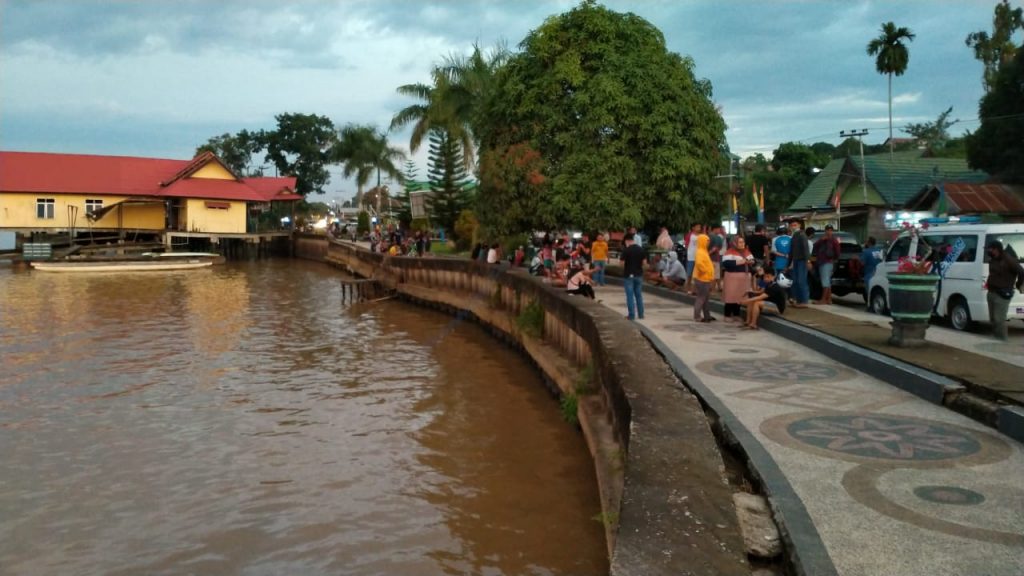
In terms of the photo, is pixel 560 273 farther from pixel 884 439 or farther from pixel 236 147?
pixel 236 147

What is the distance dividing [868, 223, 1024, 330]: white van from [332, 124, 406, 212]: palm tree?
189ft

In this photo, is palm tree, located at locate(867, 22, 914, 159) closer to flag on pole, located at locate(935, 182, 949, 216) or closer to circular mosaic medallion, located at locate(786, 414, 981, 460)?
flag on pole, located at locate(935, 182, 949, 216)

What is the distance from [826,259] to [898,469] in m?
11.8

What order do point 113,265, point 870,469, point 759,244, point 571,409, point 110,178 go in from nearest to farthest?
point 870,469
point 571,409
point 759,244
point 113,265
point 110,178

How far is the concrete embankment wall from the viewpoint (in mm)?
3887

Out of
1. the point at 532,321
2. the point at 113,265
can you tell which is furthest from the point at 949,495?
the point at 113,265

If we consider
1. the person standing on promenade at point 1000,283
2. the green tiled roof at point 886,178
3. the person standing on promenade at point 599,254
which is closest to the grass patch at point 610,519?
the person standing on promenade at point 1000,283

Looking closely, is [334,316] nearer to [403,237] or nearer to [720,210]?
[720,210]

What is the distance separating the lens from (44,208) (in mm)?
55031

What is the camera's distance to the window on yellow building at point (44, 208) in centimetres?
5484

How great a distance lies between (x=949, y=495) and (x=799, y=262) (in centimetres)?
1104

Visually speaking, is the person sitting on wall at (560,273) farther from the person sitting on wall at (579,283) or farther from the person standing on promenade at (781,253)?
the person standing on promenade at (781,253)

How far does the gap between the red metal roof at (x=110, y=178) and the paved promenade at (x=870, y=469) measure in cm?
5248

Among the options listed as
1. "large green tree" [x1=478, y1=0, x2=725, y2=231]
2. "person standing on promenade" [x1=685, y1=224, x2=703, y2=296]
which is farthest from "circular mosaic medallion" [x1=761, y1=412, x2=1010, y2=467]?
"large green tree" [x1=478, y1=0, x2=725, y2=231]
